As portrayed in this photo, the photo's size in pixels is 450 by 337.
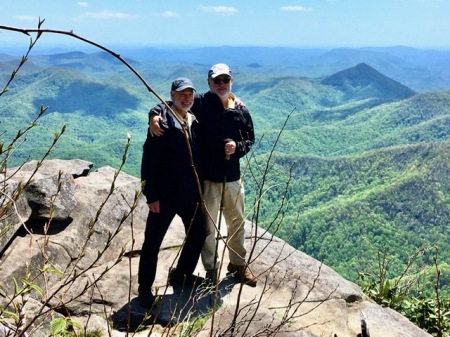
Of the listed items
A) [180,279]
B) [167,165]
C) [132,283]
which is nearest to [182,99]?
[167,165]

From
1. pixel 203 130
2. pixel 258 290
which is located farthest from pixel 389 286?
pixel 203 130

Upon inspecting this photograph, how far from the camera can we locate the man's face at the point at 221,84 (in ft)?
16.3

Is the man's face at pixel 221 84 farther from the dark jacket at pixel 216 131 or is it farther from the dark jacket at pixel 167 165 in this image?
the dark jacket at pixel 167 165

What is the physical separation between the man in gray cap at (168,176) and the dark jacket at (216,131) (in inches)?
6.5

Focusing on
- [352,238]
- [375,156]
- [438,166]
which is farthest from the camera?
[375,156]

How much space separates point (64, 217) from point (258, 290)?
355 cm

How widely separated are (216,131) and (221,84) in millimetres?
560

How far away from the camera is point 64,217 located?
7199 mm

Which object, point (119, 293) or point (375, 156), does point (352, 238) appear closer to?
point (375, 156)

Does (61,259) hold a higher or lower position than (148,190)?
lower

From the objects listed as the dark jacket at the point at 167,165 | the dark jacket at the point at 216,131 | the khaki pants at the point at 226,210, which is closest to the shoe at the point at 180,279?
the khaki pants at the point at 226,210

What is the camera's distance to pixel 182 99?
4617mm

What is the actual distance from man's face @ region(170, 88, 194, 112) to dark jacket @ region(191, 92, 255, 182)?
1.78 feet

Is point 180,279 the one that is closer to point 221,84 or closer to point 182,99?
point 182,99
